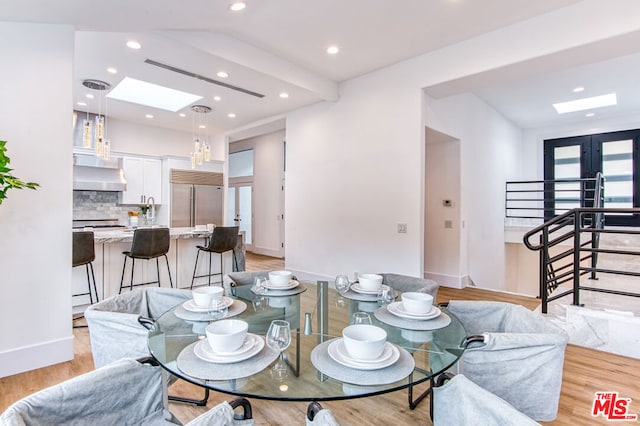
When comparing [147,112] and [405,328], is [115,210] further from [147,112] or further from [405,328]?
[405,328]

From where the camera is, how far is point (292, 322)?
1690 mm

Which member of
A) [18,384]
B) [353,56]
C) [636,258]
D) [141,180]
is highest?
[353,56]

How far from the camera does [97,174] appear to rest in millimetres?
6320

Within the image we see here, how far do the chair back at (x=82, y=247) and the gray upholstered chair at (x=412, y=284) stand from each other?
288 centimetres

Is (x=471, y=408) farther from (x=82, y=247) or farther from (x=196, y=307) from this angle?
(x=82, y=247)

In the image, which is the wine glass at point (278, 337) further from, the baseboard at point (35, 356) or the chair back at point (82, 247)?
the chair back at point (82, 247)

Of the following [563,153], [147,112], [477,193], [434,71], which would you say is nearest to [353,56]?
[434,71]

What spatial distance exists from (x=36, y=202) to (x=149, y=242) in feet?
4.03

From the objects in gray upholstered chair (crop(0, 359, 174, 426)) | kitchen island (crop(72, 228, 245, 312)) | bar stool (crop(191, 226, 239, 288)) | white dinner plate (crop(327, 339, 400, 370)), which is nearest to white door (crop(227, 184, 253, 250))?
kitchen island (crop(72, 228, 245, 312))

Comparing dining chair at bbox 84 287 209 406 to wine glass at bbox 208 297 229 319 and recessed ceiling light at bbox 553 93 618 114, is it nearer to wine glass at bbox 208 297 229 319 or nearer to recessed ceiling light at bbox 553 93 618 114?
wine glass at bbox 208 297 229 319

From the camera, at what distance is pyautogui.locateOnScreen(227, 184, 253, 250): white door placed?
9.08 m

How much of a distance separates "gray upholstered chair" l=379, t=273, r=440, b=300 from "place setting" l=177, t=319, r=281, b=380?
1379mm

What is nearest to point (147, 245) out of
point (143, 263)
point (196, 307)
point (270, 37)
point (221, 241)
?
point (143, 263)

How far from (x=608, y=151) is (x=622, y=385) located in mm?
6923
